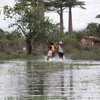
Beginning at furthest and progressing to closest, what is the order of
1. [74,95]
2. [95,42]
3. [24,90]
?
[95,42], [24,90], [74,95]

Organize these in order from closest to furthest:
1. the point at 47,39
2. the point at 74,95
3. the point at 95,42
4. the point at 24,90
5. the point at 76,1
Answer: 1. the point at 74,95
2. the point at 24,90
3. the point at 47,39
4. the point at 95,42
5. the point at 76,1

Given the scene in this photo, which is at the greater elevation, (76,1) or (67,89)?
(76,1)

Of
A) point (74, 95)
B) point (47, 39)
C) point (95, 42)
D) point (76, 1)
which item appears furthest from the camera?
point (76, 1)

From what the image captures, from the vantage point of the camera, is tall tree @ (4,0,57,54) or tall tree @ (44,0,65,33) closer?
tall tree @ (4,0,57,54)

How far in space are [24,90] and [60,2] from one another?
202 ft

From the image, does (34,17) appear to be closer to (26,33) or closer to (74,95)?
(26,33)

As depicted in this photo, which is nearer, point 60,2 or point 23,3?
point 23,3

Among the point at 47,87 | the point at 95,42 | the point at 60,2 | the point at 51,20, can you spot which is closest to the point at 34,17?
the point at 51,20

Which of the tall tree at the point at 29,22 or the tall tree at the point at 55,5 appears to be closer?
the tall tree at the point at 29,22

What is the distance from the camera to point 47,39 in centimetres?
3822

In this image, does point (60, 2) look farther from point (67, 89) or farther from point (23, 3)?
point (67, 89)

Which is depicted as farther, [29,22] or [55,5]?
[55,5]

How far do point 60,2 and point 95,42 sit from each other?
16366mm

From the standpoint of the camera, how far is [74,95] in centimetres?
1004
